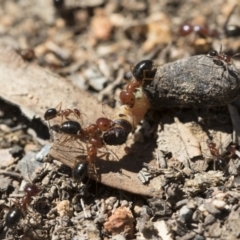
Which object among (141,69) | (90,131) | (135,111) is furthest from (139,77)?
(90,131)

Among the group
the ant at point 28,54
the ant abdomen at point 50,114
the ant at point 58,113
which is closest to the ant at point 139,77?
the ant at point 58,113

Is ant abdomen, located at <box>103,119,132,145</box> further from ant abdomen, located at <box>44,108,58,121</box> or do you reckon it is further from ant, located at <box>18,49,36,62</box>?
ant, located at <box>18,49,36,62</box>

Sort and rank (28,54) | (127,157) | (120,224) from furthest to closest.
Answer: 1. (28,54)
2. (127,157)
3. (120,224)

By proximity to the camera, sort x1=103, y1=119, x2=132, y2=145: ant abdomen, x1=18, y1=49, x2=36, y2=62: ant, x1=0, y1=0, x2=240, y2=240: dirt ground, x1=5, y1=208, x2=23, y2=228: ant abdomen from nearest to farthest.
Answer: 1. x1=0, y1=0, x2=240, y2=240: dirt ground
2. x1=5, y1=208, x2=23, y2=228: ant abdomen
3. x1=103, y1=119, x2=132, y2=145: ant abdomen
4. x1=18, y1=49, x2=36, y2=62: ant

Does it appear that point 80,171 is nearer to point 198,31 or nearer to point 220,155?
point 220,155

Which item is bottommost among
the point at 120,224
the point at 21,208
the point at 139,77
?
the point at 21,208

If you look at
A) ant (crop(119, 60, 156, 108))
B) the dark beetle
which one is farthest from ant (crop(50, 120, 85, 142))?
the dark beetle
